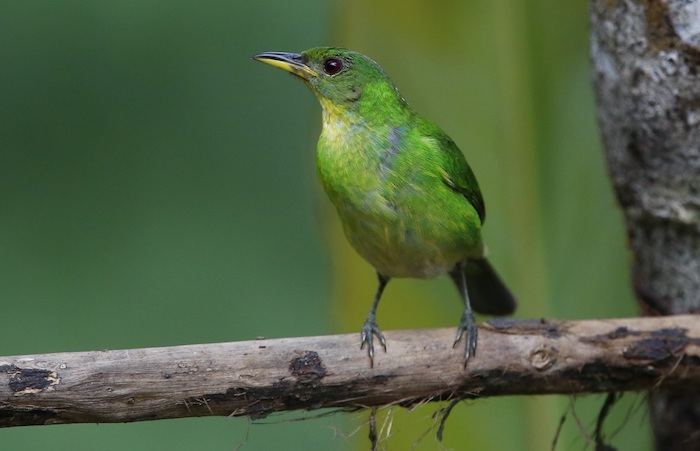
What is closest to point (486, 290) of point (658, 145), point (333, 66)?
point (658, 145)

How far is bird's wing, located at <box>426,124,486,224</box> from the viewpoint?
2973mm

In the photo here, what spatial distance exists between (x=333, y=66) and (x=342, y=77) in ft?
0.18

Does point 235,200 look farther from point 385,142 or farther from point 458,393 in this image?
point 458,393

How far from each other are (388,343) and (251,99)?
7.46ft

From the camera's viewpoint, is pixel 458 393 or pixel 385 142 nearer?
pixel 458 393

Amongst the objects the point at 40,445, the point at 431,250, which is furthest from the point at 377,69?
the point at 40,445

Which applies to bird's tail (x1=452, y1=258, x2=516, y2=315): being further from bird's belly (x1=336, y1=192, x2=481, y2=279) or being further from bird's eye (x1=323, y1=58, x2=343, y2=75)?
bird's eye (x1=323, y1=58, x2=343, y2=75)

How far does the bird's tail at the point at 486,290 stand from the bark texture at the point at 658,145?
0.59 metres

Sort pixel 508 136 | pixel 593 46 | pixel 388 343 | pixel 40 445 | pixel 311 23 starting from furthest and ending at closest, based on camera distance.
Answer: pixel 311 23
pixel 40 445
pixel 508 136
pixel 593 46
pixel 388 343

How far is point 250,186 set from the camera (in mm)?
4719

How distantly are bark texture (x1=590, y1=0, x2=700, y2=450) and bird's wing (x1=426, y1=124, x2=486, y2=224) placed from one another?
67 centimetres

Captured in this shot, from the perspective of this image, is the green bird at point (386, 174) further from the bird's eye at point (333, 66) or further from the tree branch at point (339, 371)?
the tree branch at point (339, 371)

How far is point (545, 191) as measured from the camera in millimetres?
3830

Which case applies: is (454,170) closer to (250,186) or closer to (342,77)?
(342,77)
